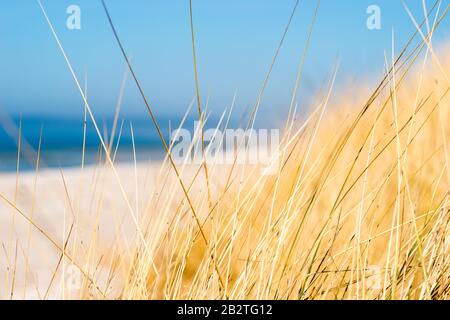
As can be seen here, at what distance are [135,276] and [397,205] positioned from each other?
1.82ft

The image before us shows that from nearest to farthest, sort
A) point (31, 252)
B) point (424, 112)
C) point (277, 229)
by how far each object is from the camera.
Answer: point (277, 229), point (424, 112), point (31, 252)

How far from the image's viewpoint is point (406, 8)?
118 cm

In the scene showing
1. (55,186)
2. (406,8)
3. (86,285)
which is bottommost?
(55,186)

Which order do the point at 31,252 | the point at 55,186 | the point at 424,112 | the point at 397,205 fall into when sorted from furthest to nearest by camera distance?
the point at 55,186 < the point at 31,252 < the point at 424,112 < the point at 397,205

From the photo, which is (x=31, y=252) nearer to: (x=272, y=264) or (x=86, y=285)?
(x=86, y=285)

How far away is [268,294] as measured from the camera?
112cm

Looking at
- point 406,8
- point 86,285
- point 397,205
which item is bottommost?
point 86,285

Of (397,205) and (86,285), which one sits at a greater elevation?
(397,205)

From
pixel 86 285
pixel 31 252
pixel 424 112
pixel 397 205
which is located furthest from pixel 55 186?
pixel 397 205

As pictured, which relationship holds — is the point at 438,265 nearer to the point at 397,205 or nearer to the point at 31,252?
the point at 397,205
